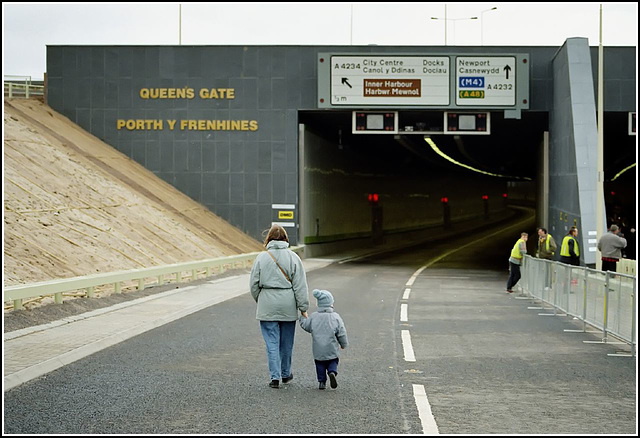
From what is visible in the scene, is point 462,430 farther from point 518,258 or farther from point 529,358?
point 518,258

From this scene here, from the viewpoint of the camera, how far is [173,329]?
1491 centimetres

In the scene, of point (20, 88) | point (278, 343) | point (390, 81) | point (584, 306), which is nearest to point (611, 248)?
point (584, 306)

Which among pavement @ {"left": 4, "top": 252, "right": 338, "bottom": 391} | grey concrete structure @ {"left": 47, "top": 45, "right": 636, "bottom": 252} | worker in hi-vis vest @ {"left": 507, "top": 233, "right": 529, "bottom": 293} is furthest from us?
grey concrete structure @ {"left": 47, "top": 45, "right": 636, "bottom": 252}

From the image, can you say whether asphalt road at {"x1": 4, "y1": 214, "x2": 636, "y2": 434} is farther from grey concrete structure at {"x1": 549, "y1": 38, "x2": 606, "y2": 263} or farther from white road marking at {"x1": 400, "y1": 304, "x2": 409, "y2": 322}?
grey concrete structure at {"x1": 549, "y1": 38, "x2": 606, "y2": 263}

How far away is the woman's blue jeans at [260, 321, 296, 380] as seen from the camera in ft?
31.7

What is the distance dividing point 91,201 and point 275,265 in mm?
21170

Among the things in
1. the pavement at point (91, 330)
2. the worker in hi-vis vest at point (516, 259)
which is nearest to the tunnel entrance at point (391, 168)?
the worker in hi-vis vest at point (516, 259)

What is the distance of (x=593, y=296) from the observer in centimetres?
1501

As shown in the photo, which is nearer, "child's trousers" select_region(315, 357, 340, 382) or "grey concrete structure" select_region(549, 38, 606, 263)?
"child's trousers" select_region(315, 357, 340, 382)

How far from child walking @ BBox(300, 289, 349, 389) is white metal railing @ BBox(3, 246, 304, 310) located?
24.2 ft

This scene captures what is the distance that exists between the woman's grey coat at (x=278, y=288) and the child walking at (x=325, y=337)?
0.64ft

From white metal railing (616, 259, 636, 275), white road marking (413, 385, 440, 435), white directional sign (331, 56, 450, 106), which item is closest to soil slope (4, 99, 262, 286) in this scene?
white directional sign (331, 56, 450, 106)

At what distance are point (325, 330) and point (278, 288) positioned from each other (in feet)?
2.40

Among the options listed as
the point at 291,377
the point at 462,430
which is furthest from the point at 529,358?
the point at 462,430
